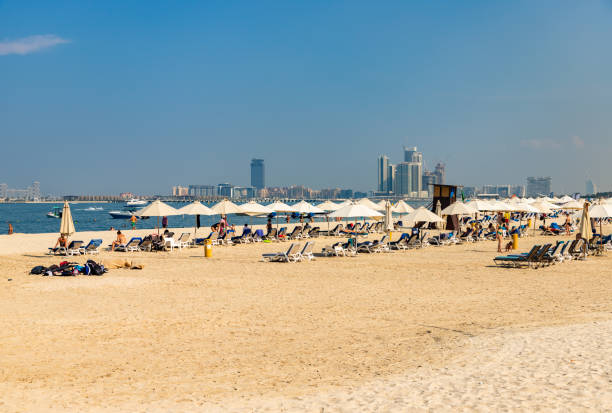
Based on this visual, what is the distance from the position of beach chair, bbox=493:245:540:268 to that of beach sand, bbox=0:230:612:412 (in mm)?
1502

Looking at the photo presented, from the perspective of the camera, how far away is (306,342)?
7.79 meters

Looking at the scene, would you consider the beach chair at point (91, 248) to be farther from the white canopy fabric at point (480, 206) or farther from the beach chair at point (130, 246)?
the white canopy fabric at point (480, 206)

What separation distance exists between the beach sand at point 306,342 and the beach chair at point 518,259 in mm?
1502

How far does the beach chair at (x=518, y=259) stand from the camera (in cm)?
1605

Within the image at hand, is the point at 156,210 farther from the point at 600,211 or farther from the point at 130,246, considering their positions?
the point at 600,211

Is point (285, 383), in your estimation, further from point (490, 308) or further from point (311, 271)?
point (311, 271)

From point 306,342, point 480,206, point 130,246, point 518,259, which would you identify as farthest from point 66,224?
point 480,206

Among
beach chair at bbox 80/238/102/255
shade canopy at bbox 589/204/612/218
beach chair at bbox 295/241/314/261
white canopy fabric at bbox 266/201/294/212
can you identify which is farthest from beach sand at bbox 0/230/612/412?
white canopy fabric at bbox 266/201/294/212

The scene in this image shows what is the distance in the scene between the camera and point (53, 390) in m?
5.85

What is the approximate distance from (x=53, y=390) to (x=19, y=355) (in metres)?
1.65

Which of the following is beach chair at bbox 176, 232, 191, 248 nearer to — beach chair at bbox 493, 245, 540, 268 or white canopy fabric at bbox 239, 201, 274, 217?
white canopy fabric at bbox 239, 201, 274, 217

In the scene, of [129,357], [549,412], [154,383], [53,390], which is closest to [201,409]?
[154,383]

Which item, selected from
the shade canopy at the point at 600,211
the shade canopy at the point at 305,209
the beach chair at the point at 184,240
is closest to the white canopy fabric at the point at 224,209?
the beach chair at the point at 184,240

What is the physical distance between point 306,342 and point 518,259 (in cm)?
1058
